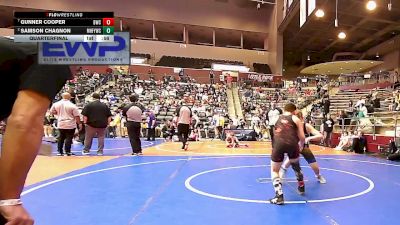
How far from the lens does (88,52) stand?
125 centimetres

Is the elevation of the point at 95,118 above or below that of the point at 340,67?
below

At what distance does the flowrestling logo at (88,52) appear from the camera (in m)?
1.12

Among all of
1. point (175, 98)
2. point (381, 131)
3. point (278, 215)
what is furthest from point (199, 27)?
point (278, 215)

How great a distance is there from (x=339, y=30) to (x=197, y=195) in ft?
115

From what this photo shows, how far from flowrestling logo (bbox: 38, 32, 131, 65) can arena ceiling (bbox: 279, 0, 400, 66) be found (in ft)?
84.3

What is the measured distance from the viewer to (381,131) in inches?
530

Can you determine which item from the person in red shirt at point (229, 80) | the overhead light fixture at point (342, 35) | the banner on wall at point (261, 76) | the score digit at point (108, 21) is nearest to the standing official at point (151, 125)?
the person in red shirt at point (229, 80)

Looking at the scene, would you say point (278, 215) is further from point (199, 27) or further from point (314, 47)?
point (314, 47)

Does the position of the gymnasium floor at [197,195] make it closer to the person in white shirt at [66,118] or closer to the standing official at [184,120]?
the person in white shirt at [66,118]

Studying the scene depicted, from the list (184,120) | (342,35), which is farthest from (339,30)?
(184,120)

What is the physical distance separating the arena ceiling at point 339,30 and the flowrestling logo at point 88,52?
25692 millimetres

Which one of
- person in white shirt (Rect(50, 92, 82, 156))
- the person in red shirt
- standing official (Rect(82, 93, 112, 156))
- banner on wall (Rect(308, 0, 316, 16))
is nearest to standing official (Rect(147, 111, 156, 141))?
standing official (Rect(82, 93, 112, 156))

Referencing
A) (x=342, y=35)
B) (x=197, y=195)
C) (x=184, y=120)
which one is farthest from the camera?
(x=342, y=35)
